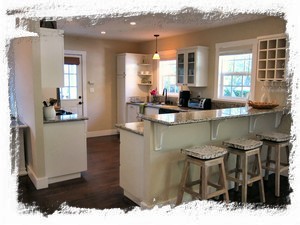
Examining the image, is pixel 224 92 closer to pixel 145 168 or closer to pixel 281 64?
pixel 281 64

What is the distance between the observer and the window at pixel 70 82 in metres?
5.88

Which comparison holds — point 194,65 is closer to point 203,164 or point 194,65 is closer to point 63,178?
point 203,164

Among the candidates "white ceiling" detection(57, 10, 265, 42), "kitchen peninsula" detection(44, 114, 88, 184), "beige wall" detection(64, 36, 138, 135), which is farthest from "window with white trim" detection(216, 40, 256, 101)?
"beige wall" detection(64, 36, 138, 135)

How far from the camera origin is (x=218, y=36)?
4.73 meters

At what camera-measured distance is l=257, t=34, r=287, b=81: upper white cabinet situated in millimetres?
3521

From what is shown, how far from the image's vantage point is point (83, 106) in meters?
6.18

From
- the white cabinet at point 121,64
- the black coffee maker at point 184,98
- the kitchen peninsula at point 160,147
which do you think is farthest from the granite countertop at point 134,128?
the white cabinet at point 121,64

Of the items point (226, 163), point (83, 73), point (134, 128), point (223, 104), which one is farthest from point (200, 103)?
point (83, 73)

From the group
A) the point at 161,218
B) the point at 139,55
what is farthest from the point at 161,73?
the point at 161,218

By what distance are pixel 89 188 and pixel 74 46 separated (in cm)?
365

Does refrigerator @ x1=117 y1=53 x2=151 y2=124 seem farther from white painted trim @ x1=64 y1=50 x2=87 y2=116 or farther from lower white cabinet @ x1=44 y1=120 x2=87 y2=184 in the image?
lower white cabinet @ x1=44 y1=120 x2=87 y2=184

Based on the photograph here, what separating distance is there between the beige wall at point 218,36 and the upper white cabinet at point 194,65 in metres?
0.11

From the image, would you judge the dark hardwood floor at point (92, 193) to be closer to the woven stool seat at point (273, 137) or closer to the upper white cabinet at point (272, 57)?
the woven stool seat at point (273, 137)

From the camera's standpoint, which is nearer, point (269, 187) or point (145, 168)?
point (145, 168)
